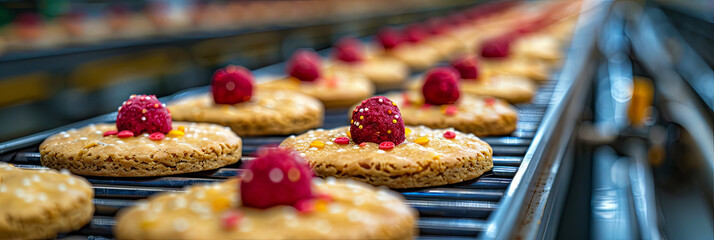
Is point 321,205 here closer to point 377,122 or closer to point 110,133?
point 377,122

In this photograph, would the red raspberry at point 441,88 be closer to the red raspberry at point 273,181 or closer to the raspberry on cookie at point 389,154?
the raspberry on cookie at point 389,154

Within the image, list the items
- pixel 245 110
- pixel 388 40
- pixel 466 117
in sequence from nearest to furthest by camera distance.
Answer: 1. pixel 466 117
2. pixel 245 110
3. pixel 388 40

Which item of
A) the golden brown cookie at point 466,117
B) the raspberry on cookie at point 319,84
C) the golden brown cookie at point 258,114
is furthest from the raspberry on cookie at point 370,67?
the golden brown cookie at point 466,117

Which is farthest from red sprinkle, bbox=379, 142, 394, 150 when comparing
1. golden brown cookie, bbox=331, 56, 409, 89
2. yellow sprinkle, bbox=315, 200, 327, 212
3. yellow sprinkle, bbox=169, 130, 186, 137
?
golden brown cookie, bbox=331, 56, 409, 89

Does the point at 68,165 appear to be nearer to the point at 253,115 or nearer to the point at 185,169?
the point at 185,169

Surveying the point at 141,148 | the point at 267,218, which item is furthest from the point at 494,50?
the point at 267,218

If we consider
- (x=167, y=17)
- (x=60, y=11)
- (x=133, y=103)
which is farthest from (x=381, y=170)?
(x=167, y=17)

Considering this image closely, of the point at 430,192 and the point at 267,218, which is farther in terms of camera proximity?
the point at 430,192
